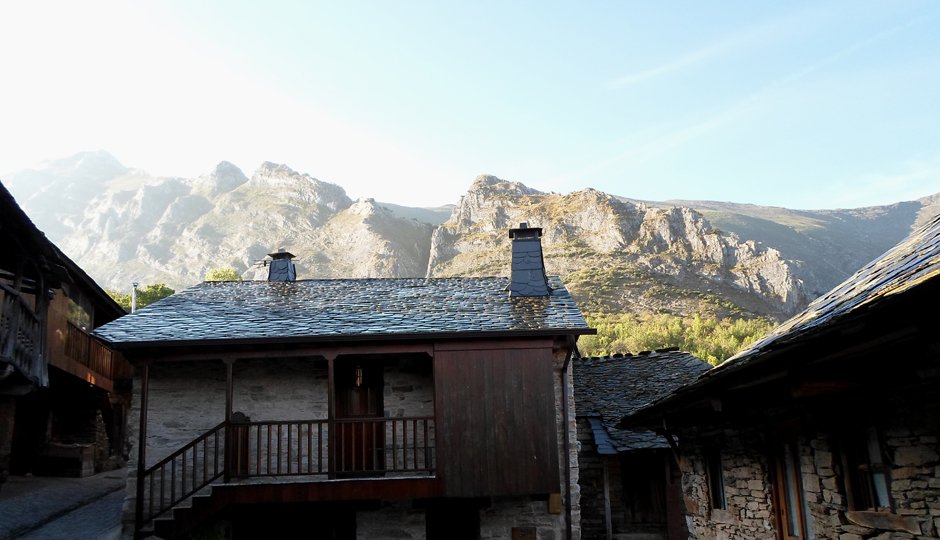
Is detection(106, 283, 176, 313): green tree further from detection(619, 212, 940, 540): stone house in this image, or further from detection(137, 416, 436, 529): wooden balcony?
detection(619, 212, 940, 540): stone house

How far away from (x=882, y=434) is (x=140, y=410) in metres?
10.9

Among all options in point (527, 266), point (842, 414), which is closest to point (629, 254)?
point (527, 266)

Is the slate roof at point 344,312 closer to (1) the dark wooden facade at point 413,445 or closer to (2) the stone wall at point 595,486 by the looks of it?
(1) the dark wooden facade at point 413,445

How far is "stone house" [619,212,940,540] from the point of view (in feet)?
14.6

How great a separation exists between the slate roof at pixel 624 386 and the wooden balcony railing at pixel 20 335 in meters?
10.3

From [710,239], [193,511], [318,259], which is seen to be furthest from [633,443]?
[318,259]

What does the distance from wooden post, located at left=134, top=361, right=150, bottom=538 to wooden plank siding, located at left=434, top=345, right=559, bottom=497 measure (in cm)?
470

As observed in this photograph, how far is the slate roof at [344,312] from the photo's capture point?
11.9 m

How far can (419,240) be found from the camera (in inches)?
2822

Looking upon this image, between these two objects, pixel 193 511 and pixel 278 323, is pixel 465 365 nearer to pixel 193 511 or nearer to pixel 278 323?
pixel 278 323

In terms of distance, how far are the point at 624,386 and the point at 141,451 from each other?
10.8 m

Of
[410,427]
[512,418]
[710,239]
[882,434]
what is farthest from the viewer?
[710,239]

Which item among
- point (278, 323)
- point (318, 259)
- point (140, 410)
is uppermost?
point (318, 259)

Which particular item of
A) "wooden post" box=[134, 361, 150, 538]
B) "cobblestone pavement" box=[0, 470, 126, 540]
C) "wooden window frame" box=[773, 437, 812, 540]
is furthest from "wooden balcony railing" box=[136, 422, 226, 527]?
"wooden window frame" box=[773, 437, 812, 540]
